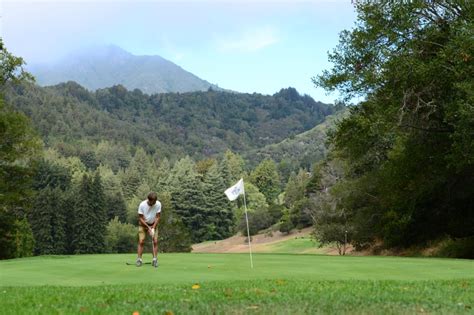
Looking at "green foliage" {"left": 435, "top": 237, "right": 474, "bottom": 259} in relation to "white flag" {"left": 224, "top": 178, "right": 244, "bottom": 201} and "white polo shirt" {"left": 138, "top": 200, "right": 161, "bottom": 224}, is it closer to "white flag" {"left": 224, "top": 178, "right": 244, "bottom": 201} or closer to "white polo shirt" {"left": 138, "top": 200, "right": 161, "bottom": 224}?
"white flag" {"left": 224, "top": 178, "right": 244, "bottom": 201}

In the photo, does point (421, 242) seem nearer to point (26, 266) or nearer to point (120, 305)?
point (26, 266)

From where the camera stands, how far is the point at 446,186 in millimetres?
31094

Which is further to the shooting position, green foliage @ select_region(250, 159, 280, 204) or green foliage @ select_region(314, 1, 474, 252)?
green foliage @ select_region(250, 159, 280, 204)

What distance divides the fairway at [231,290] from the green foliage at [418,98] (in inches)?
410

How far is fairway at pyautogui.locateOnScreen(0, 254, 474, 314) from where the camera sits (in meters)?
8.29

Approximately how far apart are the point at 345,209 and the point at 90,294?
4395 centimetres

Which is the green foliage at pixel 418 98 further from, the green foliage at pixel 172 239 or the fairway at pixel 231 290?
the green foliage at pixel 172 239

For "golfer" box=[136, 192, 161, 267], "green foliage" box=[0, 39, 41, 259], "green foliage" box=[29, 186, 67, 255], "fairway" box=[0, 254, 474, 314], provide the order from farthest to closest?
"green foliage" box=[29, 186, 67, 255], "green foliage" box=[0, 39, 41, 259], "golfer" box=[136, 192, 161, 267], "fairway" box=[0, 254, 474, 314]

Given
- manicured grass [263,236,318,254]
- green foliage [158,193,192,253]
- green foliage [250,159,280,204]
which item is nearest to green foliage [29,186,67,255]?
green foliage [158,193,192,253]

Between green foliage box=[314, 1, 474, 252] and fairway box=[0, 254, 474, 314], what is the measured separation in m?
10.4

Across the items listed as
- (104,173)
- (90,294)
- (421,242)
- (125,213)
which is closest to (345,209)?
(421,242)

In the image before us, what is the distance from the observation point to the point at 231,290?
1020 centimetres

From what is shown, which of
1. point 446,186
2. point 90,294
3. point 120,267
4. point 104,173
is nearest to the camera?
point 90,294

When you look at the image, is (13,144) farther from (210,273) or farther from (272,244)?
(272,244)
